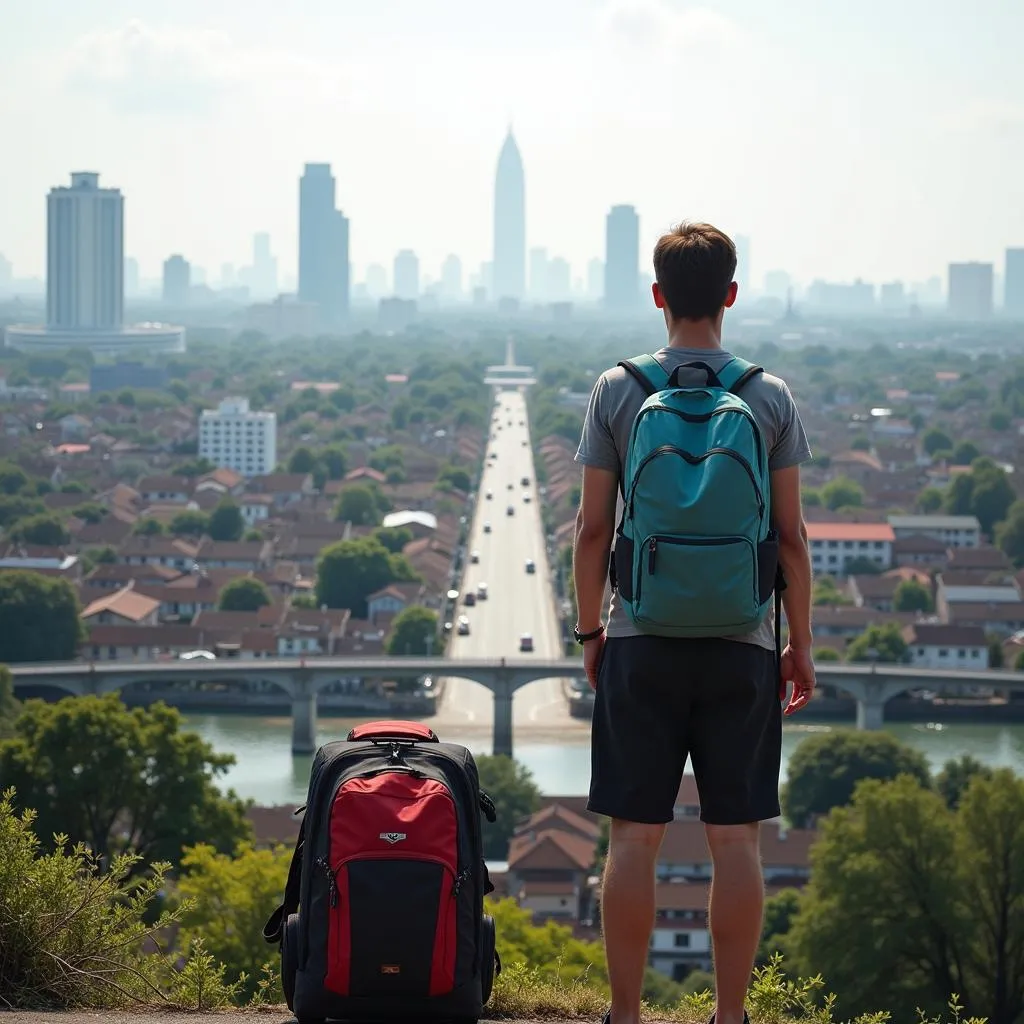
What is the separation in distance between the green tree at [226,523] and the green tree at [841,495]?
1184 centimetres

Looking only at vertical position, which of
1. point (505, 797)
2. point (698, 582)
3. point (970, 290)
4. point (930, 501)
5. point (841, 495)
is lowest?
point (505, 797)

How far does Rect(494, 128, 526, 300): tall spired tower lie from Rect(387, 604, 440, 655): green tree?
155 metres

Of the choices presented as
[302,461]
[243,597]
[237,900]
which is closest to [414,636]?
[243,597]

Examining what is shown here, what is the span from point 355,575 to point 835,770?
506 inches

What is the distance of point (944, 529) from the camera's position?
35.6 metres

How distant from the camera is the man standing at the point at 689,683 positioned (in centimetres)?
217

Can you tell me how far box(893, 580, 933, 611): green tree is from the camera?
28625mm

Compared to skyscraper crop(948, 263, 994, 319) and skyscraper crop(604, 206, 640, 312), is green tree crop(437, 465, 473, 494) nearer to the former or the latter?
skyscraper crop(604, 206, 640, 312)

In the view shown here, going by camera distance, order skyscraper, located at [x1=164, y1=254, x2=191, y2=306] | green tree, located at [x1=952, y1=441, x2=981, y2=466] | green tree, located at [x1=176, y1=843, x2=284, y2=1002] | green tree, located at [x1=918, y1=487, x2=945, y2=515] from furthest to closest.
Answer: skyscraper, located at [x1=164, y1=254, x2=191, y2=306] → green tree, located at [x1=952, y1=441, x2=981, y2=466] → green tree, located at [x1=918, y1=487, x2=945, y2=515] → green tree, located at [x1=176, y1=843, x2=284, y2=1002]

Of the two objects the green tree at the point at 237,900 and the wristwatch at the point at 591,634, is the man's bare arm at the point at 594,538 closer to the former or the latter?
the wristwatch at the point at 591,634

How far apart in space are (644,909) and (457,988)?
273mm

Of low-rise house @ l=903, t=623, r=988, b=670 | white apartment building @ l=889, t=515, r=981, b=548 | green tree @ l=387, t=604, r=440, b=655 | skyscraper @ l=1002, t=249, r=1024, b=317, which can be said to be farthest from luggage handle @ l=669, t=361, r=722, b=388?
skyscraper @ l=1002, t=249, r=1024, b=317

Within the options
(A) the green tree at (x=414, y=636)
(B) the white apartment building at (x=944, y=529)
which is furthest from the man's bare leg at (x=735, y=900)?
(B) the white apartment building at (x=944, y=529)

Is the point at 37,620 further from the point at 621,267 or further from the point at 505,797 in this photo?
the point at 621,267
